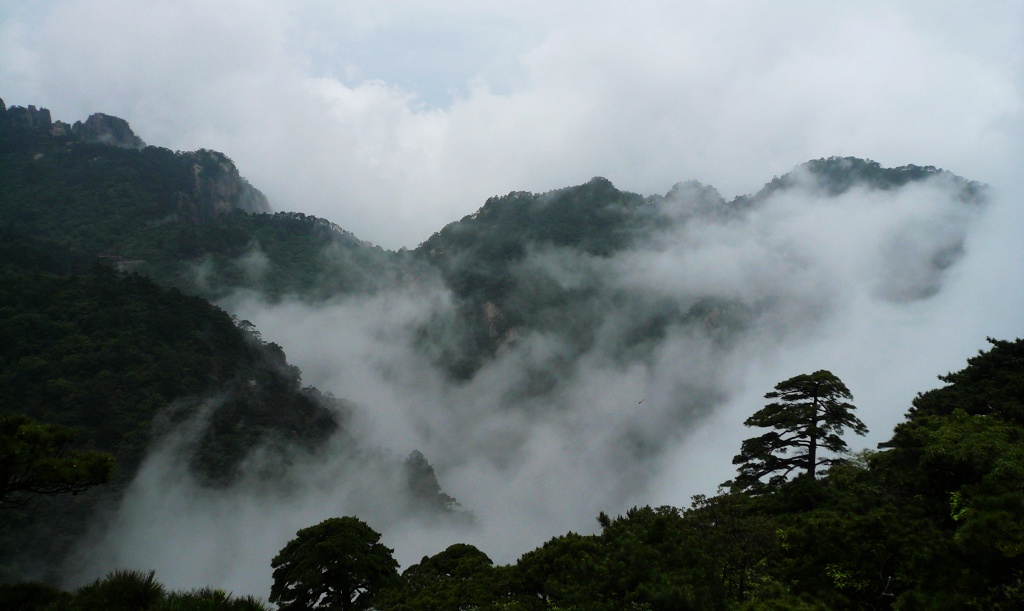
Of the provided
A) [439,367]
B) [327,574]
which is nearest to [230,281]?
[439,367]

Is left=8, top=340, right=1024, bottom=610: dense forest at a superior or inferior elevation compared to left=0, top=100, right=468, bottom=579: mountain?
inferior

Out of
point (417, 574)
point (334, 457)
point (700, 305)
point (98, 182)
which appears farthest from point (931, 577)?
point (98, 182)

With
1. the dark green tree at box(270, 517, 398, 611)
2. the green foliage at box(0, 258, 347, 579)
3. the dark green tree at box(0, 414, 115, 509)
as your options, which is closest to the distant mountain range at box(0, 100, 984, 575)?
the green foliage at box(0, 258, 347, 579)

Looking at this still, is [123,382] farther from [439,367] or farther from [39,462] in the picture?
[439,367]

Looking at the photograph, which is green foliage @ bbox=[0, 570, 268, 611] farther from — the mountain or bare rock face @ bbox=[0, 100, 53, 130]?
bare rock face @ bbox=[0, 100, 53, 130]

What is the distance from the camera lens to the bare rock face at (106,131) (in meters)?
148

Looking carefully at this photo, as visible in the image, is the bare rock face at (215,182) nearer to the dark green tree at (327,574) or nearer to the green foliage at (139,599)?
the dark green tree at (327,574)

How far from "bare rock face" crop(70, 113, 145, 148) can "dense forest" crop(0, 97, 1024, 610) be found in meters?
0.67

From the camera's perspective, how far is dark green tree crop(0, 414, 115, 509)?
9.91 meters

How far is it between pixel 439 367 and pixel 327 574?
454ft

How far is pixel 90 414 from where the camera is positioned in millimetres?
56906

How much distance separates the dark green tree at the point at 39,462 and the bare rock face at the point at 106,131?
17613cm

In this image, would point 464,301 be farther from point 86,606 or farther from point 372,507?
point 86,606

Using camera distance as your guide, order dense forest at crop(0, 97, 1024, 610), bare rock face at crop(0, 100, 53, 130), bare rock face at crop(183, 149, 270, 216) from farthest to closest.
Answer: bare rock face at crop(183, 149, 270, 216) → bare rock face at crop(0, 100, 53, 130) → dense forest at crop(0, 97, 1024, 610)
